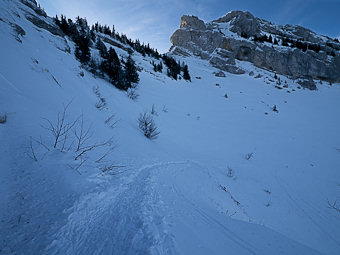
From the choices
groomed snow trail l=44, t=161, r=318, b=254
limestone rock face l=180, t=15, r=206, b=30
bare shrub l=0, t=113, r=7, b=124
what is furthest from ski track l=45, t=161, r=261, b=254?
limestone rock face l=180, t=15, r=206, b=30

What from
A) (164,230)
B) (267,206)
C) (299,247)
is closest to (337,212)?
(267,206)

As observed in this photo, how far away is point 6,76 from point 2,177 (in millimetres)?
3407

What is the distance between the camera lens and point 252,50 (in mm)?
36969

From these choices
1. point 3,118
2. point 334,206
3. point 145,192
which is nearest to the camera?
point 3,118

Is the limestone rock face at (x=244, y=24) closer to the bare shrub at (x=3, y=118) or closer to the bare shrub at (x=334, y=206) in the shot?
the bare shrub at (x=334, y=206)

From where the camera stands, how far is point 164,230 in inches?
56.6

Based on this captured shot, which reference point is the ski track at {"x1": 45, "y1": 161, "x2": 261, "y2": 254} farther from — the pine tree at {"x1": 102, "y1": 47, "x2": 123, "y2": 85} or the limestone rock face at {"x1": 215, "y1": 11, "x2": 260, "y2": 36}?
the limestone rock face at {"x1": 215, "y1": 11, "x2": 260, "y2": 36}

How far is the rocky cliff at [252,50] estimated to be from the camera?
115ft

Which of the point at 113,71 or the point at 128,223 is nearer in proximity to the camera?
the point at 128,223

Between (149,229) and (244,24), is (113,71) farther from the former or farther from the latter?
(244,24)

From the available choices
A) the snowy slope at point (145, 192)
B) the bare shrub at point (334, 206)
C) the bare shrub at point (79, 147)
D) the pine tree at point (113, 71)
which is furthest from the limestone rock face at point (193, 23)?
the bare shrub at point (79, 147)

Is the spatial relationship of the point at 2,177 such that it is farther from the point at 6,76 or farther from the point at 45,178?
the point at 6,76

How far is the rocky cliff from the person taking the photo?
35.0 metres

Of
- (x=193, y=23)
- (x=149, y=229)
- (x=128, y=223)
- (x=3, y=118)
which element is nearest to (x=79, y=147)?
(x=3, y=118)
